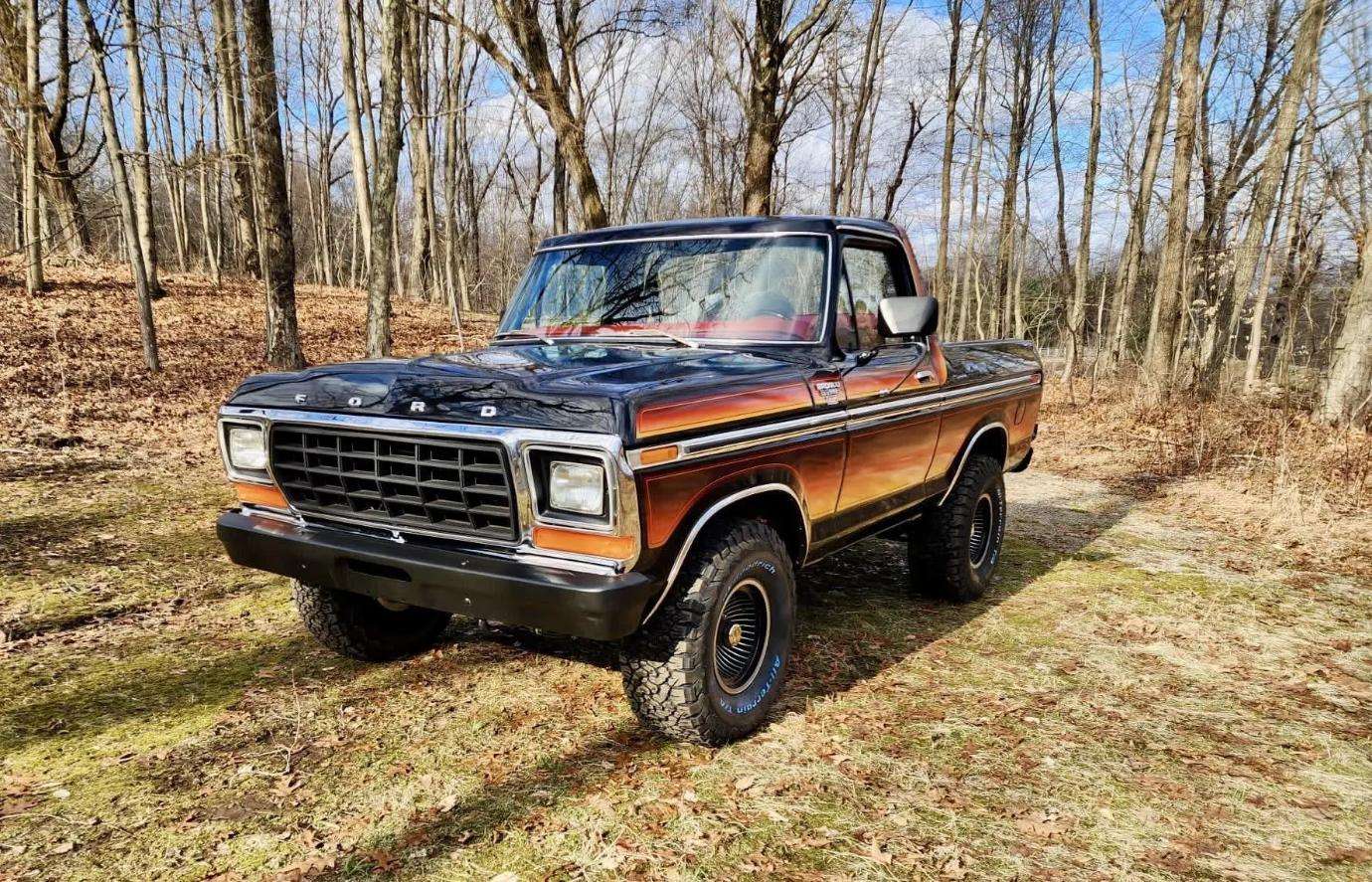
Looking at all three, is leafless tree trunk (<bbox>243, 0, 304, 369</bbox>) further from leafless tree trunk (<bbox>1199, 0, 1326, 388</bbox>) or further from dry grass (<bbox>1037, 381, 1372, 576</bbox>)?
leafless tree trunk (<bbox>1199, 0, 1326, 388</bbox>)

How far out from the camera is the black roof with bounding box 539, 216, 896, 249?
146 inches

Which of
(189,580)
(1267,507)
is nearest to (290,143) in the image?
(189,580)

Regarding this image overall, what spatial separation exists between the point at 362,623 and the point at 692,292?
2193mm

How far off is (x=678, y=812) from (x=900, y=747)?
3.29 ft

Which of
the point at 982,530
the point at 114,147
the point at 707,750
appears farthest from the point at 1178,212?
the point at 114,147

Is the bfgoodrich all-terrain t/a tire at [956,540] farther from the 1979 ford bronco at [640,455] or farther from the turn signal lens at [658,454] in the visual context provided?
the turn signal lens at [658,454]

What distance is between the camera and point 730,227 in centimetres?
380

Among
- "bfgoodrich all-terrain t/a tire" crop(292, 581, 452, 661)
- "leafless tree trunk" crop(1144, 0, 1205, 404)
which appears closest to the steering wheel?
"bfgoodrich all-terrain t/a tire" crop(292, 581, 452, 661)

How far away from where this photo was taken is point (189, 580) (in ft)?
15.5

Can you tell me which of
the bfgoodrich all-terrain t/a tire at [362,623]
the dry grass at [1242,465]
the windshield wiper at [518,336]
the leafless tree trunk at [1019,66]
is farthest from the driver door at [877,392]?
the leafless tree trunk at [1019,66]

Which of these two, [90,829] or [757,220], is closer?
[90,829]

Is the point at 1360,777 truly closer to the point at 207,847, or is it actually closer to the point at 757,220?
the point at 757,220

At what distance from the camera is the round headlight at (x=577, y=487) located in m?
2.40

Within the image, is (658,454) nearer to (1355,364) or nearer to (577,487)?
(577,487)
